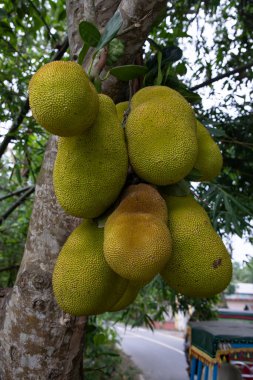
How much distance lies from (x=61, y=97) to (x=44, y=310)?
19.4 inches

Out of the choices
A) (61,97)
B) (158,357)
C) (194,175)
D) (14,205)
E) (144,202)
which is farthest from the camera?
(158,357)

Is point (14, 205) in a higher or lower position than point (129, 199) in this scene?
higher

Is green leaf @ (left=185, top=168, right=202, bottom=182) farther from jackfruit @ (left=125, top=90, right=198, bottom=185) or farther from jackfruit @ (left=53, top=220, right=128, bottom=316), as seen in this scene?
jackfruit @ (left=53, top=220, right=128, bottom=316)

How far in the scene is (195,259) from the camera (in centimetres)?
68

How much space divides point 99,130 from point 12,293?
0.47 meters

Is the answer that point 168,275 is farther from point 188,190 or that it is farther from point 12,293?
point 12,293

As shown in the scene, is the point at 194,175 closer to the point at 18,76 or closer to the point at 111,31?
the point at 111,31

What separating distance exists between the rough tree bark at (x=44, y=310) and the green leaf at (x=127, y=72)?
0.06 meters

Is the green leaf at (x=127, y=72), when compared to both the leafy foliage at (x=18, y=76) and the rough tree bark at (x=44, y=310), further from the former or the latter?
the leafy foliage at (x=18, y=76)

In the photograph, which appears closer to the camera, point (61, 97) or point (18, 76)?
point (61, 97)

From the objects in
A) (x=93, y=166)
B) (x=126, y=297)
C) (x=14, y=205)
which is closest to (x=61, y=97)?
(x=93, y=166)

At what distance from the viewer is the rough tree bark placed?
0.86m

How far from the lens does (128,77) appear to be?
781 mm

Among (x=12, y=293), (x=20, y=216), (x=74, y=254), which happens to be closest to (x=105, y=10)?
(x=74, y=254)
